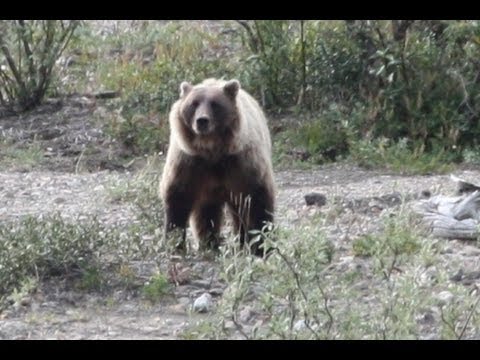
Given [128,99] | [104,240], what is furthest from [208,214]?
[128,99]

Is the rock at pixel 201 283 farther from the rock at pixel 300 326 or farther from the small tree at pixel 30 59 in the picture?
the small tree at pixel 30 59

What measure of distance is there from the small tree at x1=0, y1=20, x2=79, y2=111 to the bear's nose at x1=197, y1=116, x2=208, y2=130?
16.1 feet

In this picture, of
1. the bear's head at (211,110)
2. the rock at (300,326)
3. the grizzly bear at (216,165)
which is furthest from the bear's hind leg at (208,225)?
the rock at (300,326)

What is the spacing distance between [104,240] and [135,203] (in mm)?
1222

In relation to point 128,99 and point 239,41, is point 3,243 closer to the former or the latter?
point 128,99

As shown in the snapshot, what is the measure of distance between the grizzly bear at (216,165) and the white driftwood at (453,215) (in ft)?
3.39

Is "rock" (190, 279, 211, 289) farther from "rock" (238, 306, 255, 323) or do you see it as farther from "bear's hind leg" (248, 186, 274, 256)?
"rock" (238, 306, 255, 323)

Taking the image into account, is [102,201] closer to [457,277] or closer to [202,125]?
[202,125]

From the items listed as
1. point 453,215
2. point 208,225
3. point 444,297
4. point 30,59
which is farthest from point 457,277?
point 30,59

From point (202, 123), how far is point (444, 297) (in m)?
1.97

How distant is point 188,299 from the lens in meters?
6.55

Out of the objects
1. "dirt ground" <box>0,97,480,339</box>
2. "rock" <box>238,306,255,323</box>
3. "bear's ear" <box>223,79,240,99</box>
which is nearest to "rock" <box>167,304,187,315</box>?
"dirt ground" <box>0,97,480,339</box>

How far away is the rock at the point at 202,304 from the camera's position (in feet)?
20.7

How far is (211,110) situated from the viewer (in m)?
7.39
